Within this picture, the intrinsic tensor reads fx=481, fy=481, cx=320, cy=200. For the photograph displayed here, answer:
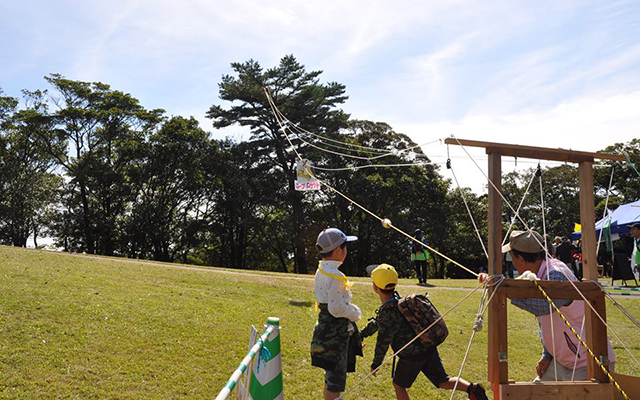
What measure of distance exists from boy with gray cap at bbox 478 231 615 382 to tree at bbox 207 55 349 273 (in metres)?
27.3

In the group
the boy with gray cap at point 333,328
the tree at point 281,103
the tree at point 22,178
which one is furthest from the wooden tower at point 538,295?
the tree at point 22,178

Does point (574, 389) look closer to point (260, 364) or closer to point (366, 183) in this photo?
point (260, 364)

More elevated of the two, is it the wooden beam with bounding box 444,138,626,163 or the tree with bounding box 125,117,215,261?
the tree with bounding box 125,117,215,261

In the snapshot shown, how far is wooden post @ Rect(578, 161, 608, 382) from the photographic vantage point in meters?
3.24

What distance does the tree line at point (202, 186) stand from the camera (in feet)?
107

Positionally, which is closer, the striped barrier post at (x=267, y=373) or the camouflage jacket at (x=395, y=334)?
the striped barrier post at (x=267, y=373)

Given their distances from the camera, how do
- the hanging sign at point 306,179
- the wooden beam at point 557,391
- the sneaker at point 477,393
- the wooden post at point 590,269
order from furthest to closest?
the hanging sign at point 306,179 → the sneaker at point 477,393 → the wooden post at point 590,269 → the wooden beam at point 557,391

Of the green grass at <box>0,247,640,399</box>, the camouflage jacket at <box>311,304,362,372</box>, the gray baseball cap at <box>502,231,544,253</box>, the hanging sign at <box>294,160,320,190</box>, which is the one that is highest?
the hanging sign at <box>294,160,320,190</box>

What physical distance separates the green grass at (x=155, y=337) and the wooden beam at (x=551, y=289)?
3038mm

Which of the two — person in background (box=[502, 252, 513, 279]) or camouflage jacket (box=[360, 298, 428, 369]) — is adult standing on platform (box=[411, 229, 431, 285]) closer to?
person in background (box=[502, 252, 513, 279])

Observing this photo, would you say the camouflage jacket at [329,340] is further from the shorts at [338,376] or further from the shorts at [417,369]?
the shorts at [417,369]

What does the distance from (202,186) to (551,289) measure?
106 ft

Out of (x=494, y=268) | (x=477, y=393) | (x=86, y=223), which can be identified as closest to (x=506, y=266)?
(x=477, y=393)

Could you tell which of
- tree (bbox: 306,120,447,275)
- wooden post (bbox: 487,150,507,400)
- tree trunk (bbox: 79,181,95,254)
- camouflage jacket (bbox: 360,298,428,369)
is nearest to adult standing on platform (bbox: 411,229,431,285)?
camouflage jacket (bbox: 360,298,428,369)
